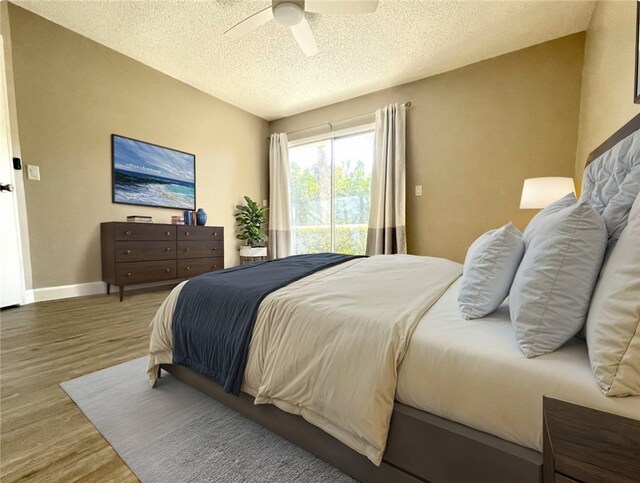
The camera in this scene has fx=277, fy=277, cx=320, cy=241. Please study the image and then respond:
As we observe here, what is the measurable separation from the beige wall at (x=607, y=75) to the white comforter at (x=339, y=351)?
176 cm

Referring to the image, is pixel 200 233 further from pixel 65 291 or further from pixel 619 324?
pixel 619 324

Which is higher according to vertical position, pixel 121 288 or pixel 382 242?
pixel 382 242

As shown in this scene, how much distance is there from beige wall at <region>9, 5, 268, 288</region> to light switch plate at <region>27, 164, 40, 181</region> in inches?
1.5

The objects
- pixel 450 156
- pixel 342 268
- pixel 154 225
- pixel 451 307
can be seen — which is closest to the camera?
pixel 451 307

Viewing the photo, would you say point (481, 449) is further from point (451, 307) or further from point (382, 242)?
point (382, 242)

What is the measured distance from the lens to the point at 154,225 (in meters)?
3.21

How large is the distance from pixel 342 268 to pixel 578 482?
134cm

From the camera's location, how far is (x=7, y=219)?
2.52 metres

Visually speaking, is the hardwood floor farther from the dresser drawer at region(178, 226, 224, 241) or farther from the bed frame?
the dresser drawer at region(178, 226, 224, 241)

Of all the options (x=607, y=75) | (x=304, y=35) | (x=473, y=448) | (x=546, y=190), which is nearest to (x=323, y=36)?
(x=304, y=35)

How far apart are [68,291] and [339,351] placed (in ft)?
11.4

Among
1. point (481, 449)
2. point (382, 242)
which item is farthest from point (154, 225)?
point (481, 449)

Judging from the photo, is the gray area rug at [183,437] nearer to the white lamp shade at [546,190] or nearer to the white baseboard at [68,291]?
the white baseboard at [68,291]

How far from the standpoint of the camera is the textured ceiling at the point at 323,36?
2.51 m
